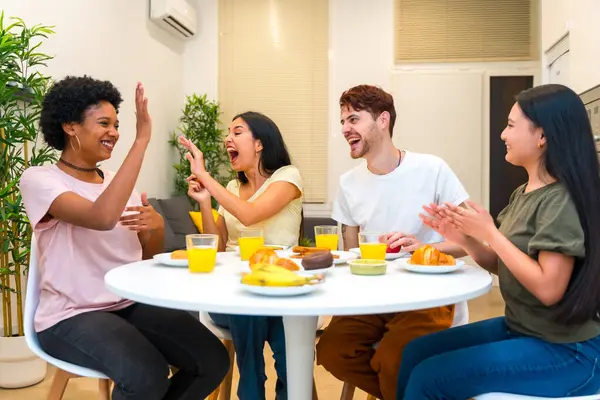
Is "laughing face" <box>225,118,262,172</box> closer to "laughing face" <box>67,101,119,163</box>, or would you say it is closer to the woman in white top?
the woman in white top

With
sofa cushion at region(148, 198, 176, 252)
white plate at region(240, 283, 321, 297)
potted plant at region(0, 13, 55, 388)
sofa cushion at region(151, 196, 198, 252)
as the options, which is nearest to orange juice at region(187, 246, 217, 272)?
white plate at region(240, 283, 321, 297)

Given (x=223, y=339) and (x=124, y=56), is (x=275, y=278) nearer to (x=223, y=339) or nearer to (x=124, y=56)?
(x=223, y=339)

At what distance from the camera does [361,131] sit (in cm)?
232

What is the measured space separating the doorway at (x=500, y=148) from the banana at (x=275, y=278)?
4832mm

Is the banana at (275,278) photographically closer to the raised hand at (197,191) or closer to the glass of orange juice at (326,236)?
the glass of orange juice at (326,236)

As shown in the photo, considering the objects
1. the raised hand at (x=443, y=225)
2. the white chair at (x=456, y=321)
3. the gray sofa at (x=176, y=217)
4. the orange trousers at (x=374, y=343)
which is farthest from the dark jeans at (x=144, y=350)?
the gray sofa at (x=176, y=217)

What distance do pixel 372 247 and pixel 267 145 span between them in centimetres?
98

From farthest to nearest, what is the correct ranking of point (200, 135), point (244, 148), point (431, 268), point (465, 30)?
point (465, 30)
point (200, 135)
point (244, 148)
point (431, 268)

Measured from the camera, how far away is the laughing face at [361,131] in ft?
7.57

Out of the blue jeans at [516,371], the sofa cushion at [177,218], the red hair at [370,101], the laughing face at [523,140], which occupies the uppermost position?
the red hair at [370,101]

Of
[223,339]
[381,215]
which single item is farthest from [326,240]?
[223,339]

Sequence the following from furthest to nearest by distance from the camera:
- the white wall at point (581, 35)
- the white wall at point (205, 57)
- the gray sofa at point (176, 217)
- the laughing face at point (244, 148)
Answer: the white wall at point (205, 57), the gray sofa at point (176, 217), the white wall at point (581, 35), the laughing face at point (244, 148)

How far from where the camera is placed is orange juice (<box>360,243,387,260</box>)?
1653mm

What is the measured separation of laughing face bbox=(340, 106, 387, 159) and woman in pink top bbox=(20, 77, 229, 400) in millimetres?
842
